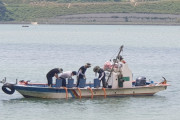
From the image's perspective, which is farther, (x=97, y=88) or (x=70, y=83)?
(x=97, y=88)

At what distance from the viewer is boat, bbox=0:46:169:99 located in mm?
47469

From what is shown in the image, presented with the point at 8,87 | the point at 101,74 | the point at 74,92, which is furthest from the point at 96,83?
the point at 8,87

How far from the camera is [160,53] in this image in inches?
4208

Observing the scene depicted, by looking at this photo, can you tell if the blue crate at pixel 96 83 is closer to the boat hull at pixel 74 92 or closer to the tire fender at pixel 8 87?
the boat hull at pixel 74 92

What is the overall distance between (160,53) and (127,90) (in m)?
57.8

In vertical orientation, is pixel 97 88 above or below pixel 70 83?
below

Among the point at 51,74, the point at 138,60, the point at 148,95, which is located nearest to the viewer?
the point at 51,74

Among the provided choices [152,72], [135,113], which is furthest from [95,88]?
[152,72]

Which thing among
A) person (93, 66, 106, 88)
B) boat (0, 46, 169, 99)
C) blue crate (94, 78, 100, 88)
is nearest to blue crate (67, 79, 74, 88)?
boat (0, 46, 169, 99)

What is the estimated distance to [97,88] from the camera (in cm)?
4853

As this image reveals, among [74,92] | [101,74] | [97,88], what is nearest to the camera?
[74,92]

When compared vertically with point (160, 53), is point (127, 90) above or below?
below

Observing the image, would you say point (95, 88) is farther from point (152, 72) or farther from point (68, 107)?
point (152, 72)

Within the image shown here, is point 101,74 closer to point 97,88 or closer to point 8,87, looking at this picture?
point 97,88
